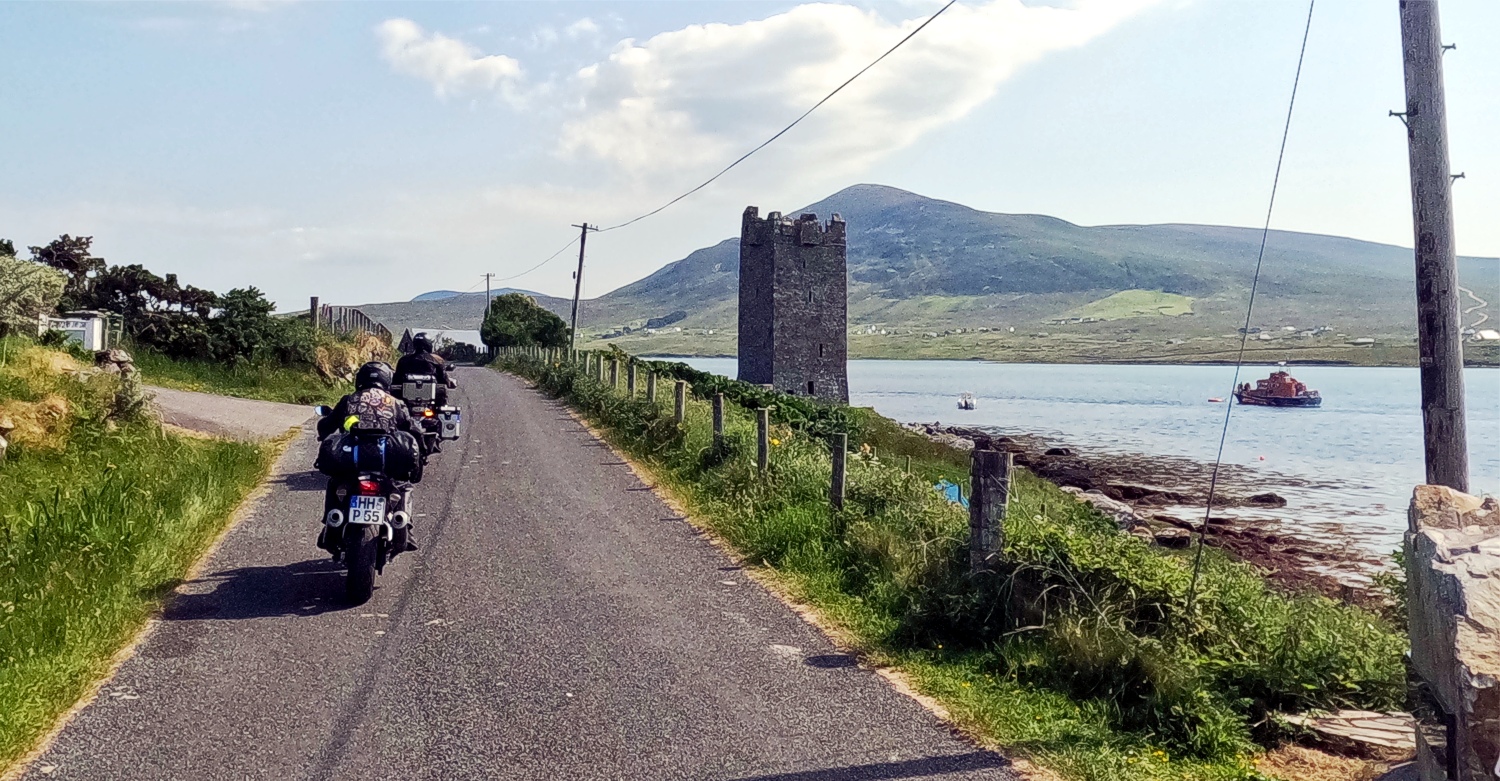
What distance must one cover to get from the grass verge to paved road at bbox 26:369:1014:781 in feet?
45.7

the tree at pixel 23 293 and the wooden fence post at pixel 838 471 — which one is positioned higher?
the tree at pixel 23 293

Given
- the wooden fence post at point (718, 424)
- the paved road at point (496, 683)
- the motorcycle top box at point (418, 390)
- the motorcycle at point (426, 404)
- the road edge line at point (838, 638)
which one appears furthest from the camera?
the wooden fence post at point (718, 424)

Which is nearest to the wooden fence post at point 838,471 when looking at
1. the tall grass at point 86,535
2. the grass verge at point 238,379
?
the tall grass at point 86,535

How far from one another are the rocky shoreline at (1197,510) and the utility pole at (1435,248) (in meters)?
4.16

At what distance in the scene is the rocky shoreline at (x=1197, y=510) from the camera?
60.6ft

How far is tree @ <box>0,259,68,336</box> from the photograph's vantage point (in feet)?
49.8

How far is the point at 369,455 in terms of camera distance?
23.5ft

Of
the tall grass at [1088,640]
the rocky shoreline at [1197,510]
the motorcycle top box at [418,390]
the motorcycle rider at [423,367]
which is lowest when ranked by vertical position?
the rocky shoreline at [1197,510]

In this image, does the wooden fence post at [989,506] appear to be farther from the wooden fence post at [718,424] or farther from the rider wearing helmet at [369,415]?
the wooden fence post at [718,424]

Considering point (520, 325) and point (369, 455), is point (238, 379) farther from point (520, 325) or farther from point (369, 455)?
point (520, 325)

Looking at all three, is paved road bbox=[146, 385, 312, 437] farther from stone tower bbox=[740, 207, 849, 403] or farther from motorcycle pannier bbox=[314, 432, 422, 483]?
stone tower bbox=[740, 207, 849, 403]

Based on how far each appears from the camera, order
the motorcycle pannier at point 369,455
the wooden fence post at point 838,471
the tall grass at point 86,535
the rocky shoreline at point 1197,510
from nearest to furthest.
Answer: the tall grass at point 86,535
the motorcycle pannier at point 369,455
the wooden fence post at point 838,471
the rocky shoreline at point 1197,510

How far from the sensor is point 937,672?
605 centimetres

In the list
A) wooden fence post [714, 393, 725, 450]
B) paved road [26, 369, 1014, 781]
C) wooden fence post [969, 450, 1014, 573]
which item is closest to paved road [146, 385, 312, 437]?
wooden fence post [714, 393, 725, 450]
